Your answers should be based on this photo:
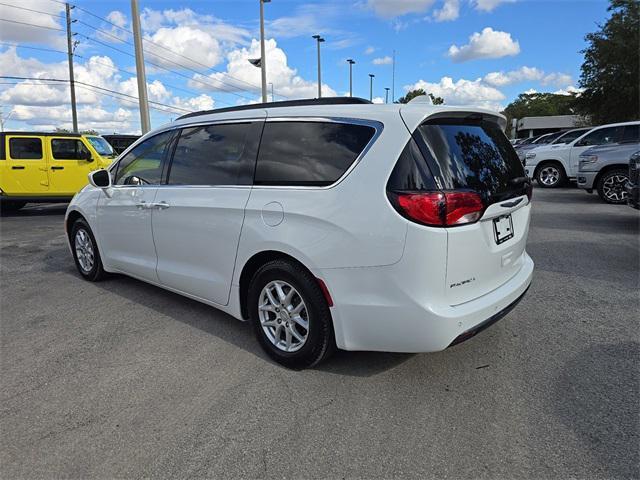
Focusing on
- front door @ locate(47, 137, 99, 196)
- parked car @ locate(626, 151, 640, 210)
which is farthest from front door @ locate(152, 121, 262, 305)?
front door @ locate(47, 137, 99, 196)

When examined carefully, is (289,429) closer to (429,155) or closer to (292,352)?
A: (292,352)

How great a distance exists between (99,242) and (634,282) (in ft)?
18.8

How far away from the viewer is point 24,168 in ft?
36.4

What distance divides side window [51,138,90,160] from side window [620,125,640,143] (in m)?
13.0

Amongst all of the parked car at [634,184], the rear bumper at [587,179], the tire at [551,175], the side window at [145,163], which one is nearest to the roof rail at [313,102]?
the side window at [145,163]

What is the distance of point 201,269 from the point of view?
12.6 ft

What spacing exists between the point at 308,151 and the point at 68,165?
33.7 feet

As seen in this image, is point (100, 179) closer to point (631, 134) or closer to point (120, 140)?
point (631, 134)

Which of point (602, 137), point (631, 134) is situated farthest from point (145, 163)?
point (602, 137)

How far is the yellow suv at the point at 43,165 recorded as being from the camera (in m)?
11.0

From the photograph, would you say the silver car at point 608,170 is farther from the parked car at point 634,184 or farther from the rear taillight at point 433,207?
the rear taillight at point 433,207

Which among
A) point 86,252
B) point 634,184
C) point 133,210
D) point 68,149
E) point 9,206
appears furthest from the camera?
point 9,206

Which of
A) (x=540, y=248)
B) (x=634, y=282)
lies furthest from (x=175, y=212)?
(x=540, y=248)

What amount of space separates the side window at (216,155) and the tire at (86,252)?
176cm
